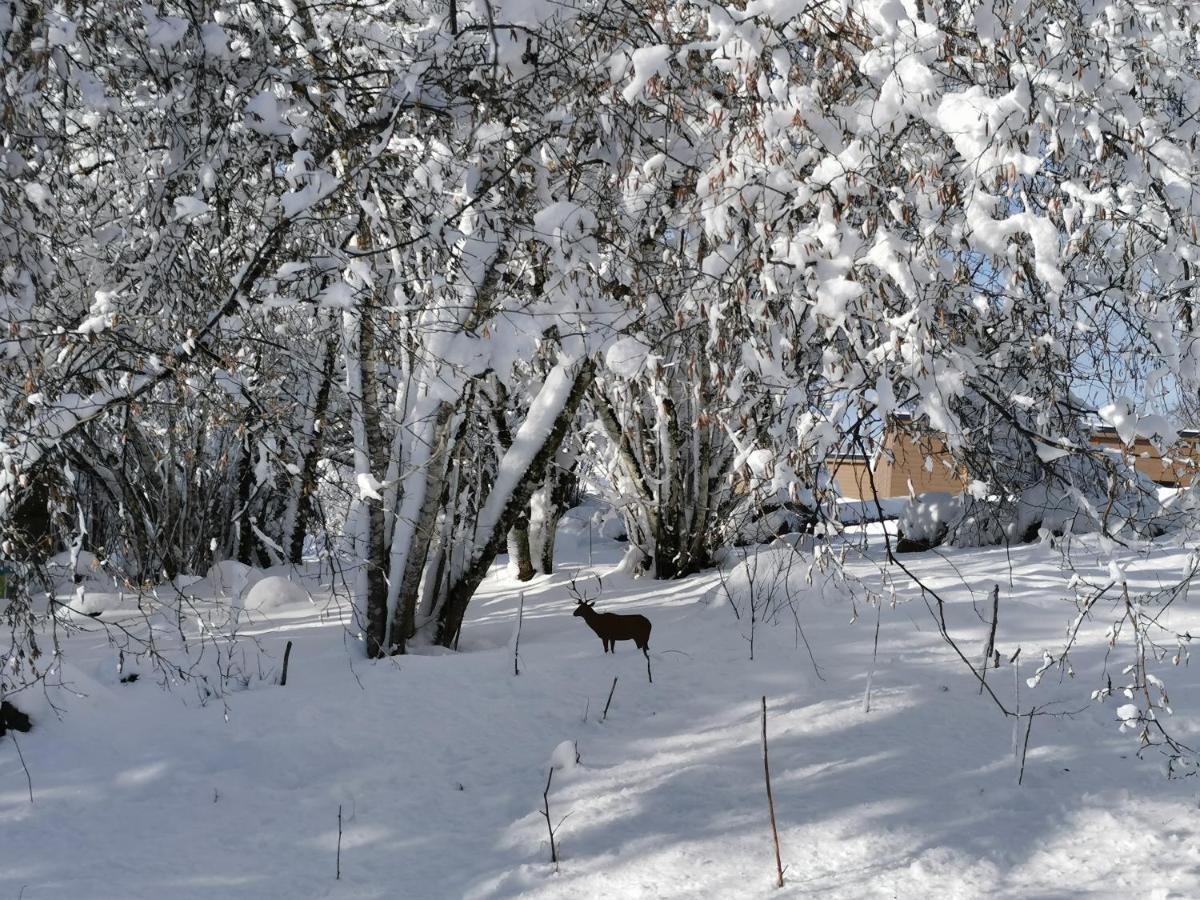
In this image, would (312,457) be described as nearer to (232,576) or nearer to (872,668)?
(872,668)

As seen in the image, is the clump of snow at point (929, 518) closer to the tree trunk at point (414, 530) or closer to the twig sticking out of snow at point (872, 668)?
the twig sticking out of snow at point (872, 668)

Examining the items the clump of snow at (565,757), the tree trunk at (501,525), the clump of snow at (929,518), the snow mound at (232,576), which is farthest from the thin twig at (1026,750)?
the snow mound at (232,576)

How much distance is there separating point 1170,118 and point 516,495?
3.65 meters

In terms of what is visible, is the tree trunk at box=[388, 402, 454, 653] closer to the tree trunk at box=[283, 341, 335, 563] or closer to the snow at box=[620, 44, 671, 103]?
the tree trunk at box=[283, 341, 335, 563]

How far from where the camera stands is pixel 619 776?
4152 millimetres

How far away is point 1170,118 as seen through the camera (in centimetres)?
422

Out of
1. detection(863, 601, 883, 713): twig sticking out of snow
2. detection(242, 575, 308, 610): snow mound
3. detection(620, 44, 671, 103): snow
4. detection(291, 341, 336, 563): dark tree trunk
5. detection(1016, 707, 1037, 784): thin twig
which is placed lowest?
detection(1016, 707, 1037, 784): thin twig

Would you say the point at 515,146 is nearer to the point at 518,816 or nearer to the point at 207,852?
the point at 518,816

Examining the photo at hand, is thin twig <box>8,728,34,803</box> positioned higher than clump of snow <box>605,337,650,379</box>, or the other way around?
clump of snow <box>605,337,650,379</box>

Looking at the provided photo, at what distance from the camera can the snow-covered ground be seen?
3375mm

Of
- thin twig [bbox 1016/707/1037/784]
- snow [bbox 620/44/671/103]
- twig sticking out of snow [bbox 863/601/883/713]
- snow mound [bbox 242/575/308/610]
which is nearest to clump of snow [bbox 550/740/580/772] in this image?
twig sticking out of snow [bbox 863/601/883/713]

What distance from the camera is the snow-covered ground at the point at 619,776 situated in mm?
3375

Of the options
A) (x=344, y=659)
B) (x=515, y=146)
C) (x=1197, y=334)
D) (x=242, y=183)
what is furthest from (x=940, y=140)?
(x=344, y=659)

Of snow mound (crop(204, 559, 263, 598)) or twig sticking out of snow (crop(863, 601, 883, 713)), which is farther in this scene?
snow mound (crop(204, 559, 263, 598))
